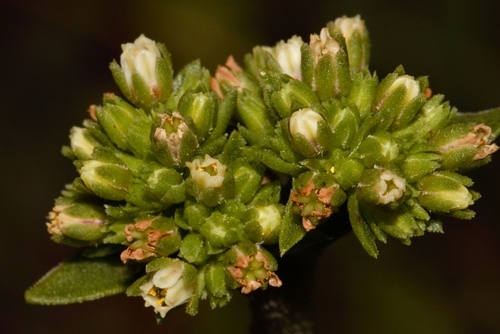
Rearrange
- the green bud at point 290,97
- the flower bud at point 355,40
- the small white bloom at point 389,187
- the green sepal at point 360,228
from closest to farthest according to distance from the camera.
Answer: the small white bloom at point 389,187 < the green sepal at point 360,228 < the green bud at point 290,97 < the flower bud at point 355,40

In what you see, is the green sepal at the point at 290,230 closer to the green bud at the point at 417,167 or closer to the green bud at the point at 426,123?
the green bud at the point at 417,167

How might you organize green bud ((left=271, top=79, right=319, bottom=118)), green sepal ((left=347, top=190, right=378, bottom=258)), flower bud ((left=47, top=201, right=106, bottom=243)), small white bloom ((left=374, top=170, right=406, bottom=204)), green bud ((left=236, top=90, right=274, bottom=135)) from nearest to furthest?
small white bloom ((left=374, top=170, right=406, bottom=204)) < green sepal ((left=347, top=190, right=378, bottom=258)) < green bud ((left=271, top=79, right=319, bottom=118)) < green bud ((left=236, top=90, right=274, bottom=135)) < flower bud ((left=47, top=201, right=106, bottom=243))

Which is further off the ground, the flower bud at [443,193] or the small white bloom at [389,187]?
the small white bloom at [389,187]

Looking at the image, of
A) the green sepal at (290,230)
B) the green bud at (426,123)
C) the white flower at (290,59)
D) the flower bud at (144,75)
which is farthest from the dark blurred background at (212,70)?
the green sepal at (290,230)

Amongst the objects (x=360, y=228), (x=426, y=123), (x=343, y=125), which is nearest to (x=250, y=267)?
(x=360, y=228)

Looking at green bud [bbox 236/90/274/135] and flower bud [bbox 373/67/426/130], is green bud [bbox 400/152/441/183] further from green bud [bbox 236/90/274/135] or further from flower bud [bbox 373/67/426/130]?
green bud [bbox 236/90/274/135]

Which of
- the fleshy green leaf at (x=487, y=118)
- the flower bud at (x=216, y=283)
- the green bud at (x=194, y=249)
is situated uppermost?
the green bud at (x=194, y=249)

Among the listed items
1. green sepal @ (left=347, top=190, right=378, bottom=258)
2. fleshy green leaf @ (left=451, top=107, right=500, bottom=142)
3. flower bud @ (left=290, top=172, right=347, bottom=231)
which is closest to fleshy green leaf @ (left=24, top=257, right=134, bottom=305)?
flower bud @ (left=290, top=172, right=347, bottom=231)
